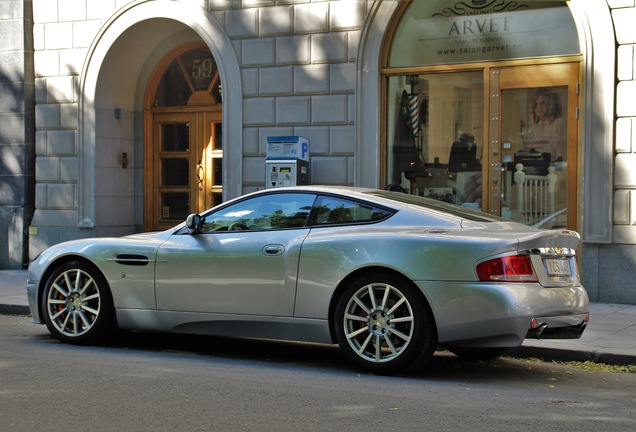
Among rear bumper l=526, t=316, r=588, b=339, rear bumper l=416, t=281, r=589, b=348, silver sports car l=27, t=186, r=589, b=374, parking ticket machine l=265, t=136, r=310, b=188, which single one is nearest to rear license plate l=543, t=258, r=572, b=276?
silver sports car l=27, t=186, r=589, b=374

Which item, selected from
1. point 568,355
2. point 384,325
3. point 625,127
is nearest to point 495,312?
point 384,325

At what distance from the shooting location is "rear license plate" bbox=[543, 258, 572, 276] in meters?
6.55

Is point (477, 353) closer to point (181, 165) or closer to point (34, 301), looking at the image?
point (34, 301)

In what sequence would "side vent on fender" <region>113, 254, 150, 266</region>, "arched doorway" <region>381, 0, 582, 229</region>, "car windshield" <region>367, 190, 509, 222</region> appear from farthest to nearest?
"arched doorway" <region>381, 0, 582, 229</region>, "side vent on fender" <region>113, 254, 150, 266</region>, "car windshield" <region>367, 190, 509, 222</region>

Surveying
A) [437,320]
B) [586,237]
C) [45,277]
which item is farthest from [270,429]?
[586,237]

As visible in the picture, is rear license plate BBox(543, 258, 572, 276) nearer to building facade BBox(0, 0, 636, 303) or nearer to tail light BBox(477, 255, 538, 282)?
tail light BBox(477, 255, 538, 282)

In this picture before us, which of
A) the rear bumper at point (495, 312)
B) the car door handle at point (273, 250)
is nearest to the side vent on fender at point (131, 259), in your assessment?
the car door handle at point (273, 250)

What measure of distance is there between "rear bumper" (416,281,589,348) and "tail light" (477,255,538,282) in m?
0.04

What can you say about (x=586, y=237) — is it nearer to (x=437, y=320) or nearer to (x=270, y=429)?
(x=437, y=320)

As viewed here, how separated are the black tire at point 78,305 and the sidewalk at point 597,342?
8.52ft

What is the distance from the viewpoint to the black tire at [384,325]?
6.51 meters

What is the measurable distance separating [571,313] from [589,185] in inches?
196

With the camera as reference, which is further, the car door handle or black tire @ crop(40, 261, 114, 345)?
black tire @ crop(40, 261, 114, 345)

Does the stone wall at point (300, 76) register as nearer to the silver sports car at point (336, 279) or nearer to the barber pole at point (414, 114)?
the barber pole at point (414, 114)
